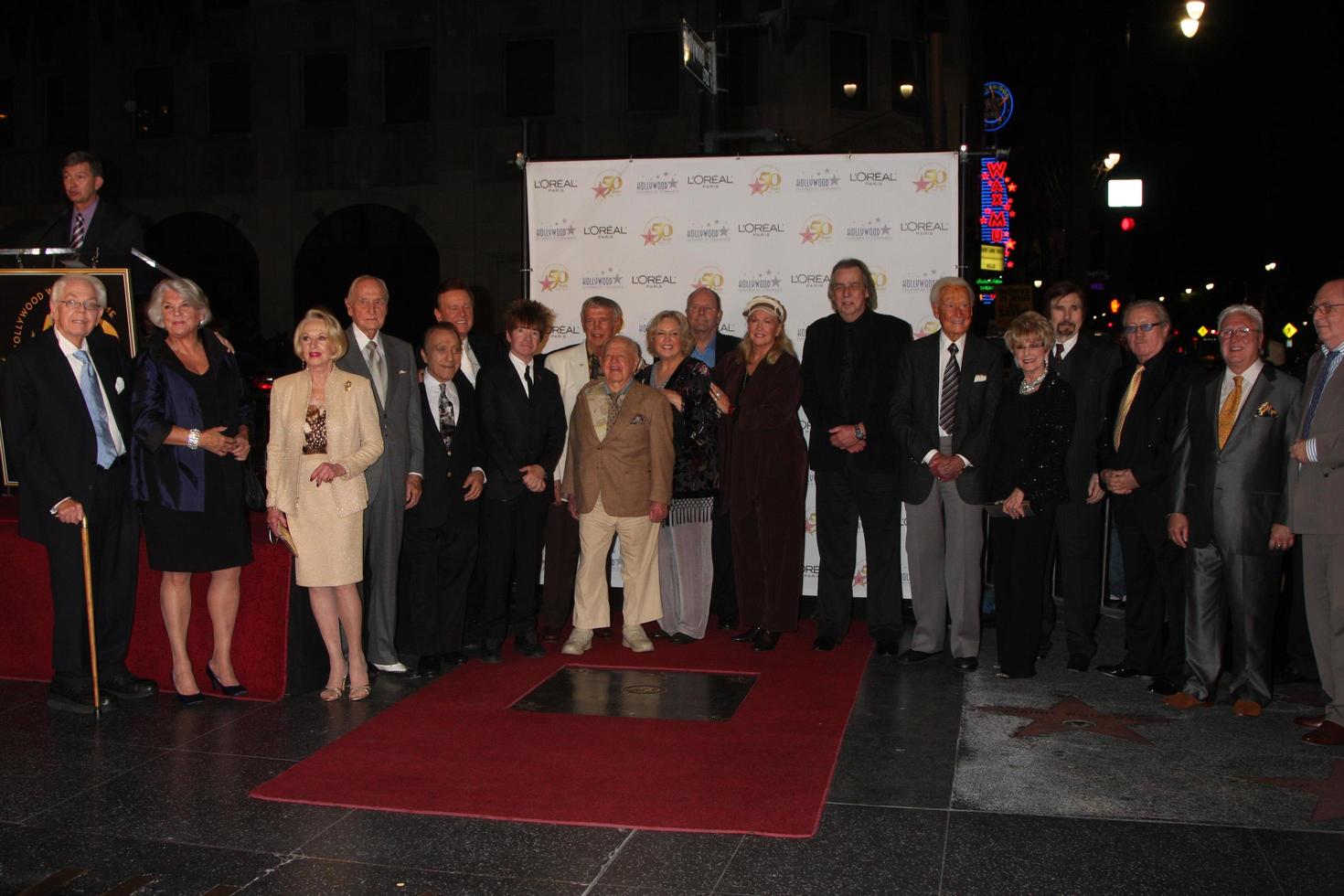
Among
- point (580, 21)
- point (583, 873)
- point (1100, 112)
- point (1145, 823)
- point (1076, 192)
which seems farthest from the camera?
point (1100, 112)

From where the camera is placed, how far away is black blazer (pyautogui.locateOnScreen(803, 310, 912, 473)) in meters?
6.89

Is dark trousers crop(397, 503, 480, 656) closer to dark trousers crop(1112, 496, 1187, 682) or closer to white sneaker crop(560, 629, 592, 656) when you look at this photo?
white sneaker crop(560, 629, 592, 656)

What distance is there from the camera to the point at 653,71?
22.9m

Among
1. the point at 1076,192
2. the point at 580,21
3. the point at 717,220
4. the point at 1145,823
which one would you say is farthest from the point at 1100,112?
the point at 1145,823

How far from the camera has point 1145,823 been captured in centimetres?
428

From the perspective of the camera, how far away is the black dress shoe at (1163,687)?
618 cm

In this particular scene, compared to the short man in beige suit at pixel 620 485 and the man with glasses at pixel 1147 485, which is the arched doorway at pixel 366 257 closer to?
the short man in beige suit at pixel 620 485

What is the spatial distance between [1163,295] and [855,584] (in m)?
79.7

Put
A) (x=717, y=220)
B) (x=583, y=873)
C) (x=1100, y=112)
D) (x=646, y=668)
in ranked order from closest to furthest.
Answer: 1. (x=583, y=873)
2. (x=646, y=668)
3. (x=717, y=220)
4. (x=1100, y=112)

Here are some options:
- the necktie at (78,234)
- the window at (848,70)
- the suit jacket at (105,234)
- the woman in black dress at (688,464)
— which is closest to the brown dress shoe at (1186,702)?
the woman in black dress at (688,464)

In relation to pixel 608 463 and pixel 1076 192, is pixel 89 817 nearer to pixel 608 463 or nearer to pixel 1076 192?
pixel 608 463

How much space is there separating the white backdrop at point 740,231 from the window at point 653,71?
50.8ft

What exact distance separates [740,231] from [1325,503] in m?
3.91

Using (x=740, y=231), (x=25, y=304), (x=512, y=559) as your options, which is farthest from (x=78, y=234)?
(x=740, y=231)
